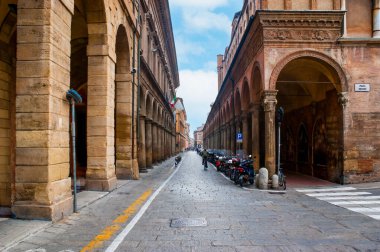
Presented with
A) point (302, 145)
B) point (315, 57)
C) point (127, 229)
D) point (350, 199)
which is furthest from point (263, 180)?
point (302, 145)

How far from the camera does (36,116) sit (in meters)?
6.77

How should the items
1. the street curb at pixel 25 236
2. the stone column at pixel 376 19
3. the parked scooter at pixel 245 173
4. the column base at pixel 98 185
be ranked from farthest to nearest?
the stone column at pixel 376 19
the parked scooter at pixel 245 173
the column base at pixel 98 185
the street curb at pixel 25 236

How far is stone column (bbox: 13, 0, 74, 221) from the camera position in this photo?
6652mm

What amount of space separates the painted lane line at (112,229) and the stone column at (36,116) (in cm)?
121

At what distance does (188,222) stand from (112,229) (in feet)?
5.17

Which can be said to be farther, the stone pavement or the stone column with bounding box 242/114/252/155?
the stone column with bounding box 242/114/252/155

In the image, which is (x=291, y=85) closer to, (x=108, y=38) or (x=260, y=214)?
(x=108, y=38)

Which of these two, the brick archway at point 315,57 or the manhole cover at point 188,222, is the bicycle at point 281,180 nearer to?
the brick archway at point 315,57

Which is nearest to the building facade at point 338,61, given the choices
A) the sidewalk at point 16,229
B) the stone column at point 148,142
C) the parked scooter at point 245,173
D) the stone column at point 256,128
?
the parked scooter at point 245,173

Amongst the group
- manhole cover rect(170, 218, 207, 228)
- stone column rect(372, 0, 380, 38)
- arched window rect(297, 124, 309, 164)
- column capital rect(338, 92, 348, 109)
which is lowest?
manhole cover rect(170, 218, 207, 228)

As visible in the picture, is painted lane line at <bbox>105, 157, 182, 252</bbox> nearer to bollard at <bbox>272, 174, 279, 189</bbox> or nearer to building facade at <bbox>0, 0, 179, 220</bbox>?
building facade at <bbox>0, 0, 179, 220</bbox>

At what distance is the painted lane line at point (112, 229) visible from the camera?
17.4ft

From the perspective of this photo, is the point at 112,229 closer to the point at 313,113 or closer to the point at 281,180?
the point at 281,180

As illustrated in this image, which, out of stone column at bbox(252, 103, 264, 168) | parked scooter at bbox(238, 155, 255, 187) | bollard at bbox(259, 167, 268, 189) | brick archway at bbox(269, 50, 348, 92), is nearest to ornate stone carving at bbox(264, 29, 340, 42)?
brick archway at bbox(269, 50, 348, 92)
